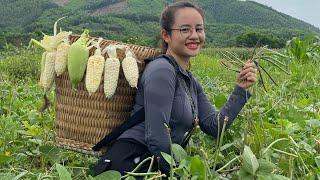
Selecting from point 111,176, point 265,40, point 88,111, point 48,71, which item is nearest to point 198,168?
point 111,176

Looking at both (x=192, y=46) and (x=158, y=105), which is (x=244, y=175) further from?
(x=192, y=46)

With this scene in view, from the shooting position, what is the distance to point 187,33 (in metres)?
2.63

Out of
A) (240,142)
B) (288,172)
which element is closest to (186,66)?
(240,142)

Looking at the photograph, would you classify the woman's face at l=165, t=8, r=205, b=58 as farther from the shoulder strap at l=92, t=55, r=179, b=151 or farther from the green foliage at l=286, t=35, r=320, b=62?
the green foliage at l=286, t=35, r=320, b=62

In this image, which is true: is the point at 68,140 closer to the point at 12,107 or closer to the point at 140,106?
the point at 140,106

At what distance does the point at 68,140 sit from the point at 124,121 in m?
0.26

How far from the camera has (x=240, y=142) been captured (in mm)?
2445

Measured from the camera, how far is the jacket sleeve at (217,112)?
260 centimetres

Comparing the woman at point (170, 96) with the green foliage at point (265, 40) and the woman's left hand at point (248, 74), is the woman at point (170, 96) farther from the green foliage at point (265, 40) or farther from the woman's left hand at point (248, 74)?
the green foliage at point (265, 40)

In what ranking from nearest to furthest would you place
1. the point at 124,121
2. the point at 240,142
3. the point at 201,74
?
the point at 240,142, the point at 124,121, the point at 201,74

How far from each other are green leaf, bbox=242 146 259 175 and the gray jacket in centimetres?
69

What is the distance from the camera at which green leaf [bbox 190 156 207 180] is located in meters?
1.63

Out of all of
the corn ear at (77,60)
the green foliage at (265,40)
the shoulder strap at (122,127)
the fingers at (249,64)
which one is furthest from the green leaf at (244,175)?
the green foliage at (265,40)

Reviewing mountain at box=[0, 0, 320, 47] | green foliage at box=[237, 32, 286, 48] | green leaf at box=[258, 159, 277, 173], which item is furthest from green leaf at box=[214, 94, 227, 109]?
mountain at box=[0, 0, 320, 47]
